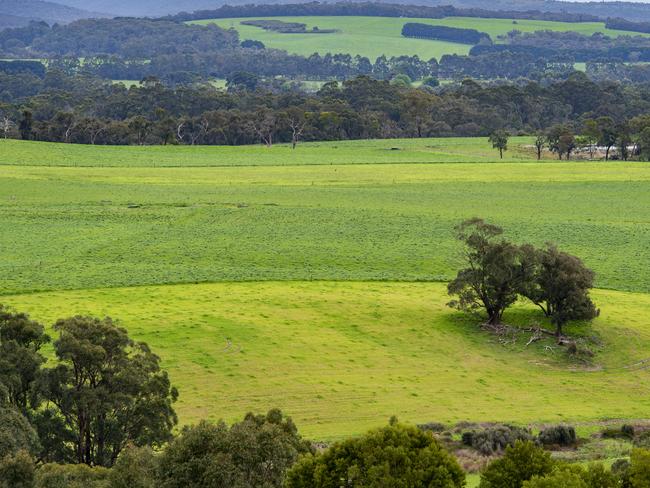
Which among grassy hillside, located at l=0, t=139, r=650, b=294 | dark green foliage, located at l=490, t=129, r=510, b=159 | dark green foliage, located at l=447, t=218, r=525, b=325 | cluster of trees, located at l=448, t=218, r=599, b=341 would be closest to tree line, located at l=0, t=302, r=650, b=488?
cluster of trees, located at l=448, t=218, r=599, b=341

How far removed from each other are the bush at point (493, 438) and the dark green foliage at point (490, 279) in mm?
16010

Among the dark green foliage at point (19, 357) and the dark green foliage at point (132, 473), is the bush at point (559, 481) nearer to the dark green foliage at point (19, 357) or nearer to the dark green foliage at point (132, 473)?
the dark green foliage at point (132, 473)

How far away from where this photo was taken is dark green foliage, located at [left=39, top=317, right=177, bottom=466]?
32.3 meters

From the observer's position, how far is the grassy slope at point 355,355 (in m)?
39.8

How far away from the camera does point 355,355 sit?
46.3 meters

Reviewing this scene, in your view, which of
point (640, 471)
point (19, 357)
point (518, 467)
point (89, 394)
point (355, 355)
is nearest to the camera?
point (640, 471)

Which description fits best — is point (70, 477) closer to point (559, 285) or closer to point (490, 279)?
point (490, 279)

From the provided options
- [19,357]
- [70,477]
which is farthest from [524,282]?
[70,477]

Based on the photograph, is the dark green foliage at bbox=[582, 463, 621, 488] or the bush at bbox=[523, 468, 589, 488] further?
the dark green foliage at bbox=[582, 463, 621, 488]

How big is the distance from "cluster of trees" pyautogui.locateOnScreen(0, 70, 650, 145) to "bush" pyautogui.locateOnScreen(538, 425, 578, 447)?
338 ft

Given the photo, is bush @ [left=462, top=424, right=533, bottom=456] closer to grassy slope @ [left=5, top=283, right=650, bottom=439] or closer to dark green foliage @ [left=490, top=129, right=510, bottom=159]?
grassy slope @ [left=5, top=283, right=650, bottom=439]

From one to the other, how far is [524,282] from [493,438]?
17421mm

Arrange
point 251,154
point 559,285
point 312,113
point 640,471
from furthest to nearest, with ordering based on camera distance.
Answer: point 312,113 < point 251,154 < point 559,285 < point 640,471

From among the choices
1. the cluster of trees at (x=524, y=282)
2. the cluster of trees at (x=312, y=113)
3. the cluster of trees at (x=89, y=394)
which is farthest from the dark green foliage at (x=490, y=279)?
the cluster of trees at (x=312, y=113)
